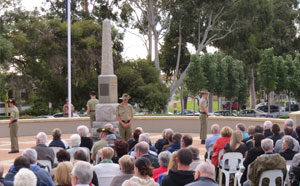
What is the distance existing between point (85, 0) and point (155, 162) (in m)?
34.4

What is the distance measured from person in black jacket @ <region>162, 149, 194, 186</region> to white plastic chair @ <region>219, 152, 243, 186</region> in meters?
2.80

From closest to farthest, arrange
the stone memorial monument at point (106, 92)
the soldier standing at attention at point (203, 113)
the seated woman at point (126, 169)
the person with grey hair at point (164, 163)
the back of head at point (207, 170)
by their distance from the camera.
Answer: the back of head at point (207, 170)
the seated woman at point (126, 169)
the person with grey hair at point (164, 163)
the soldier standing at attention at point (203, 113)
the stone memorial monument at point (106, 92)

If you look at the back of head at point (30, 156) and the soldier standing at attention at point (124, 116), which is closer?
the back of head at point (30, 156)

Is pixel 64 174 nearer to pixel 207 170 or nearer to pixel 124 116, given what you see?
pixel 207 170

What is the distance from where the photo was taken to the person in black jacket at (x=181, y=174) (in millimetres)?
5777

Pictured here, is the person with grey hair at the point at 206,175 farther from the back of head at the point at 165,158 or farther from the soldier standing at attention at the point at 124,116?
the soldier standing at attention at the point at 124,116

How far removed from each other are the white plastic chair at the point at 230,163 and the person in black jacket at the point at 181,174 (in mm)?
2797

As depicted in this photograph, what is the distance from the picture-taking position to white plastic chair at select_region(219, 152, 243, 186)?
8.52 meters

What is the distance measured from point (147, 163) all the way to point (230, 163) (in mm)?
3359

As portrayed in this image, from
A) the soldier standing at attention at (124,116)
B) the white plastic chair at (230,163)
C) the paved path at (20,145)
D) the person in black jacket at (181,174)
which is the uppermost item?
the soldier standing at attention at (124,116)

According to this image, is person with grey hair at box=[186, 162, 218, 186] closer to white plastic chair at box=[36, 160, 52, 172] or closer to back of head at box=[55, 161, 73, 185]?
back of head at box=[55, 161, 73, 185]

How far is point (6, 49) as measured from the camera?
26250 mm

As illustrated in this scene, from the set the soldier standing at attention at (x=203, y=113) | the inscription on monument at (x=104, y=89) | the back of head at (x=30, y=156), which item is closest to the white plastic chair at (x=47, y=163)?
the back of head at (x=30, y=156)

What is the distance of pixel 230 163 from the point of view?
8.59 meters
